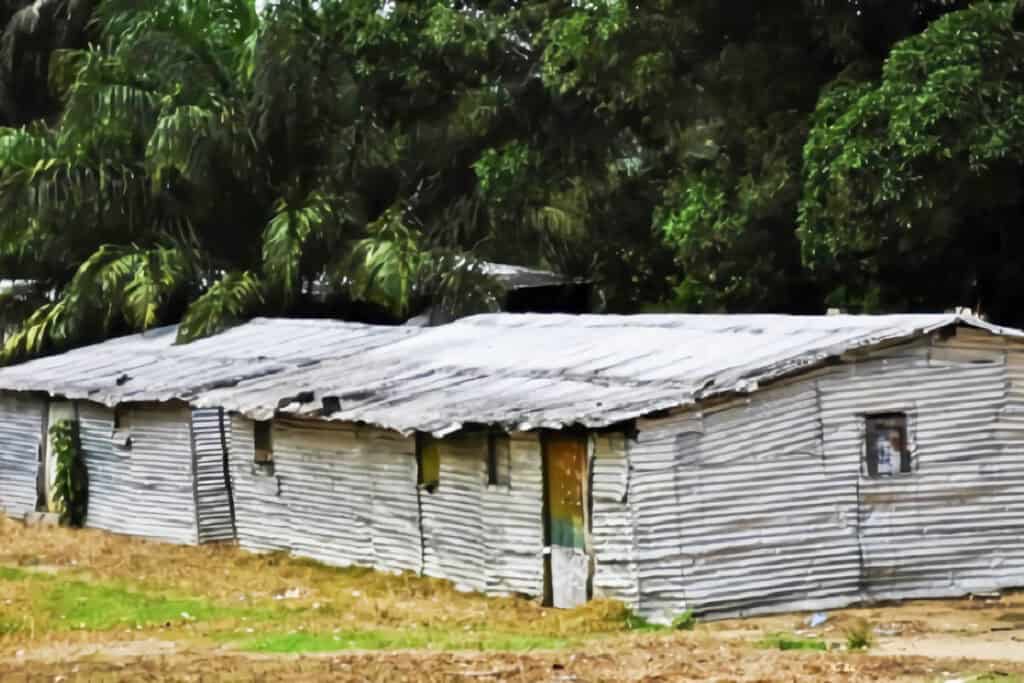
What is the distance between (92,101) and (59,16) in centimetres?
1067

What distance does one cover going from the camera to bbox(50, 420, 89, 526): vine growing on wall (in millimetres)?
29141

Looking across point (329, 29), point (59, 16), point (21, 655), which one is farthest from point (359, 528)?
point (59, 16)

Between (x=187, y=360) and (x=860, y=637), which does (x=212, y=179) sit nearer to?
(x=187, y=360)

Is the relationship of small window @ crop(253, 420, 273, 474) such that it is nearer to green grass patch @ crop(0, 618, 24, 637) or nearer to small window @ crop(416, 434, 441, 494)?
small window @ crop(416, 434, 441, 494)

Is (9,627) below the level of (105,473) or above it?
below

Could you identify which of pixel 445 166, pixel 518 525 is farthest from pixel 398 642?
pixel 445 166

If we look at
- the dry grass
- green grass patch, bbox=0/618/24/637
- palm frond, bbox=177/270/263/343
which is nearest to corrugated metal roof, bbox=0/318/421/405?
palm frond, bbox=177/270/263/343

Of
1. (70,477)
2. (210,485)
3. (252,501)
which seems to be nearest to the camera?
(252,501)

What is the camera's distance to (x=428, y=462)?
22.4m

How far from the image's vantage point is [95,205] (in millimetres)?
33781

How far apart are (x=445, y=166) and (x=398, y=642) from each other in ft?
61.2

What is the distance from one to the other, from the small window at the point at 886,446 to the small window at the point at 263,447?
8691 millimetres

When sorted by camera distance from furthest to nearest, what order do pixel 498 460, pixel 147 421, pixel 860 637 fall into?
pixel 147 421, pixel 498 460, pixel 860 637

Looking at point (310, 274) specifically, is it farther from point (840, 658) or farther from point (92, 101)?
point (840, 658)
